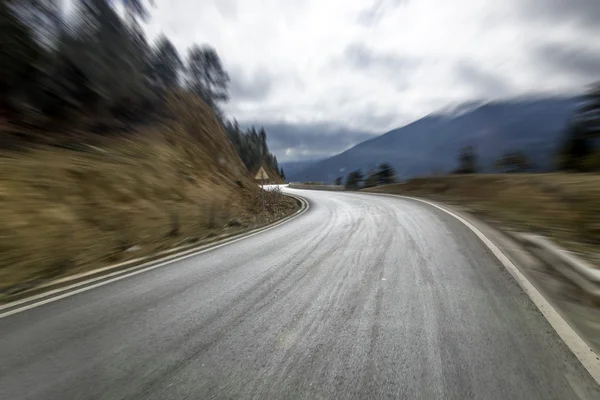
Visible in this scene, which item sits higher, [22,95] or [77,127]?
[22,95]

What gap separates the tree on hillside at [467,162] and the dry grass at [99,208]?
3031 cm

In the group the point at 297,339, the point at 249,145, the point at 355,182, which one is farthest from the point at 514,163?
the point at 249,145

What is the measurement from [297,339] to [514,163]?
103 ft

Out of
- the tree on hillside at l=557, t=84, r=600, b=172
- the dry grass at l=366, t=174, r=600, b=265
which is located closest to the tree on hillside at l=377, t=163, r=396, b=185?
the tree on hillside at l=557, t=84, r=600, b=172

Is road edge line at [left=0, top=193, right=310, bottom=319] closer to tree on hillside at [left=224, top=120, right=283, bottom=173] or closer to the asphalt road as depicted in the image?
the asphalt road

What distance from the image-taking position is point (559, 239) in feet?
20.9

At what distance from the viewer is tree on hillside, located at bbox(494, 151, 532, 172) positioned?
90.5ft

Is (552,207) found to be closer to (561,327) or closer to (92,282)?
(561,327)

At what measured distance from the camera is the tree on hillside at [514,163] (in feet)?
90.5

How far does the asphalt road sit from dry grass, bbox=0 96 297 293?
6.81ft

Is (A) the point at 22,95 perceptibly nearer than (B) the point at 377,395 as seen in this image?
No

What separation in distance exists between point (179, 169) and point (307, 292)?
12.6 meters

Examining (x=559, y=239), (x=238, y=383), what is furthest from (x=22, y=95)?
(x=559, y=239)

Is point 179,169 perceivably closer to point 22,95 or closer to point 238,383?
point 22,95
